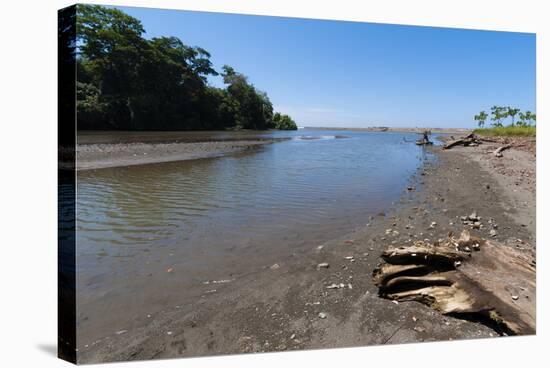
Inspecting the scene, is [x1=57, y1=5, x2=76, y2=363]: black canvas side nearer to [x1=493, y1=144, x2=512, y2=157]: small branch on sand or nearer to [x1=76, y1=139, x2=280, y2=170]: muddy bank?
[x1=76, y1=139, x2=280, y2=170]: muddy bank

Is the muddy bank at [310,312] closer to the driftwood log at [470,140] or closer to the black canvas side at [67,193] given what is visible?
the black canvas side at [67,193]

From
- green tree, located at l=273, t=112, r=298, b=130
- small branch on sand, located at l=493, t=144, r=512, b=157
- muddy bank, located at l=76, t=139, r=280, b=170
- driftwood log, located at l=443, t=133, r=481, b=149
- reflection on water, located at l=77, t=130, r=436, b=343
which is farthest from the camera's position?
driftwood log, located at l=443, t=133, r=481, b=149

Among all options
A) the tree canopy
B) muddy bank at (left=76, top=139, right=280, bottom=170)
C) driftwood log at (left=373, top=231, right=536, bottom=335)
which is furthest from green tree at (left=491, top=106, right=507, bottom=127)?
muddy bank at (left=76, top=139, right=280, bottom=170)

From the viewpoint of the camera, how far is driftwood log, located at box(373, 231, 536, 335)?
2.70m

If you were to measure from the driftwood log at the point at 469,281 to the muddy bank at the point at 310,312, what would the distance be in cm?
10

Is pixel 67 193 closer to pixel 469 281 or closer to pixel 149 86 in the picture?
pixel 149 86

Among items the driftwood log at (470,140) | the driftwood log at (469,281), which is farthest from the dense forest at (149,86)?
the driftwood log at (470,140)

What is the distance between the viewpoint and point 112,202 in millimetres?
5434

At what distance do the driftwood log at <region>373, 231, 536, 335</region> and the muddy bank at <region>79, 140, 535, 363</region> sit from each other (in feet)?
0.34

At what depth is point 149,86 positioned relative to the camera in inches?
137

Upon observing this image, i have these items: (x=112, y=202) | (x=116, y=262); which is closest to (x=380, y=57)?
(x=116, y=262)

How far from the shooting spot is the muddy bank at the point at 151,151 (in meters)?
4.81

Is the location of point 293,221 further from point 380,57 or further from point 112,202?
point 112,202

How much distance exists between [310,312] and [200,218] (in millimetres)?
2658
